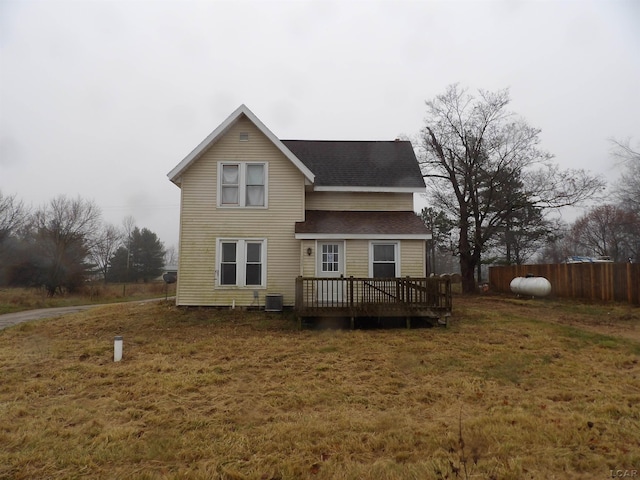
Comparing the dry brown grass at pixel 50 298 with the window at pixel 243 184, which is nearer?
the window at pixel 243 184

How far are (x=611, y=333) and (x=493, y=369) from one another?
20.2ft

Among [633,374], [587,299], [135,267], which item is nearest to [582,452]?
[633,374]

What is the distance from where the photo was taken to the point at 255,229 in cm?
1395

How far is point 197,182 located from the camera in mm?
13977

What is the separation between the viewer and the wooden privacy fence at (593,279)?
16703 millimetres

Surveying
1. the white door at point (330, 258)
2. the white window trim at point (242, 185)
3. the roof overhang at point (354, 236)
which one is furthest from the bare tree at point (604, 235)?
the white window trim at point (242, 185)

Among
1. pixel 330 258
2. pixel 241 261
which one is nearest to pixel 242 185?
pixel 241 261

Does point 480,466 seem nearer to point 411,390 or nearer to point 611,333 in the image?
point 411,390

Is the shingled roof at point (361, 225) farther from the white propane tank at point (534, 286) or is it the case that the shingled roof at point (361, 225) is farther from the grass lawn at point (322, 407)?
the white propane tank at point (534, 286)

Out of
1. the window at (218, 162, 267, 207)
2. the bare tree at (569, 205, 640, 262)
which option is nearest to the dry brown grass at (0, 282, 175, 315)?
the window at (218, 162, 267, 207)

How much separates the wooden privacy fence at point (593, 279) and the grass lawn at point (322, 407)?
29.2 ft

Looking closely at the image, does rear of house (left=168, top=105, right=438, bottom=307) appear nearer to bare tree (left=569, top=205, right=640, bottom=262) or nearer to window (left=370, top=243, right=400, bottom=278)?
window (left=370, top=243, right=400, bottom=278)

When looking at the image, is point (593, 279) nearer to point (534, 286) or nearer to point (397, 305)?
point (534, 286)

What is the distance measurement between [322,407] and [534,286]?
19749 mm
